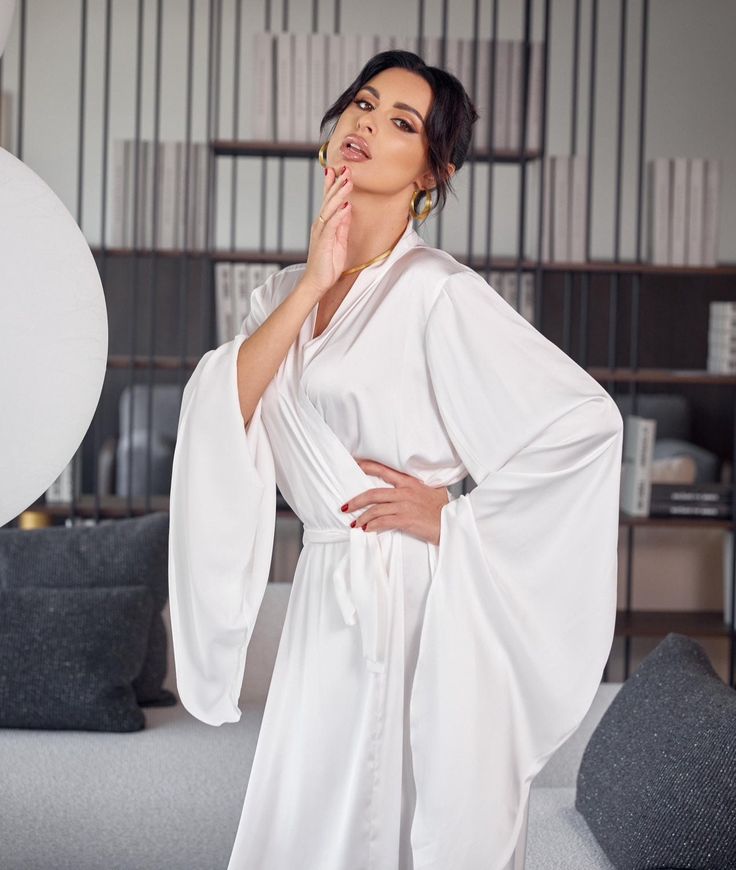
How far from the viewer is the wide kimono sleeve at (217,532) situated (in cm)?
143

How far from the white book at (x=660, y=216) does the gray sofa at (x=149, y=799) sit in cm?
164

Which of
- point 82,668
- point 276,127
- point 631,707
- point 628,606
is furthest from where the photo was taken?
point 628,606

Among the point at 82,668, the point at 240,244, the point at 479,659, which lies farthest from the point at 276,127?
the point at 240,244

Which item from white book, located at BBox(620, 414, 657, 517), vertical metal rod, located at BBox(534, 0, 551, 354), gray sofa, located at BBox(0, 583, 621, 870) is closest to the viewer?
gray sofa, located at BBox(0, 583, 621, 870)

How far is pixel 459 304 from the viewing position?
54.5 inches

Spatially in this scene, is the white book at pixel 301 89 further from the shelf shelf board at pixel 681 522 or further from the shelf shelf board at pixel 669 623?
the shelf shelf board at pixel 669 623

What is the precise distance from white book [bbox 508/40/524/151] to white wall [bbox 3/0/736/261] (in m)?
2.49

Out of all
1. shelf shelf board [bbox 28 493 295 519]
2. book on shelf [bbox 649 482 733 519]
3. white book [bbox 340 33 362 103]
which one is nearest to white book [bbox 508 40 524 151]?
white book [bbox 340 33 362 103]

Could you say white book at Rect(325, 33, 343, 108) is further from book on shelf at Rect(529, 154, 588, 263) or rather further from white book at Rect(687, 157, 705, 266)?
white book at Rect(687, 157, 705, 266)

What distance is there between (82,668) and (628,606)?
1.91 m

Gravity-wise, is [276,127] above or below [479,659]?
above

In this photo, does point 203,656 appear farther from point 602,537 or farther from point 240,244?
point 240,244

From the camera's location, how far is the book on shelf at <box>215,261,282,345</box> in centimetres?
350

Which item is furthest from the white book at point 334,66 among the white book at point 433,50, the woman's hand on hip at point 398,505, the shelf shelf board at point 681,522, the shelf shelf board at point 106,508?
the woman's hand on hip at point 398,505
